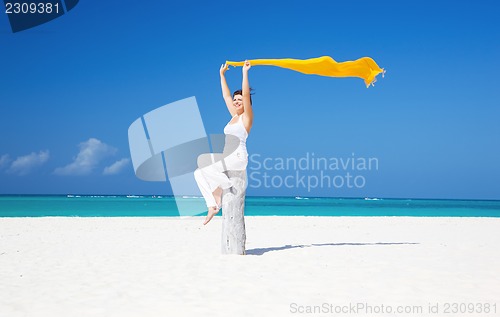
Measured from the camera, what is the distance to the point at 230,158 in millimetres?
7703

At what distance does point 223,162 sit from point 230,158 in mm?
130

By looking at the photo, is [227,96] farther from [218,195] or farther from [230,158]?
[218,195]

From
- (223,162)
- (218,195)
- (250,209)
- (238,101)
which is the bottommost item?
(218,195)

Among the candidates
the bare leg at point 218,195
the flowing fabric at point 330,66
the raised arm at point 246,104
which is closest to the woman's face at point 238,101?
the raised arm at point 246,104

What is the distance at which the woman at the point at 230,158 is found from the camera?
7.53m

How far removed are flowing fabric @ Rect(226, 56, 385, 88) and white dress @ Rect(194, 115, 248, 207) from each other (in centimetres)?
124
